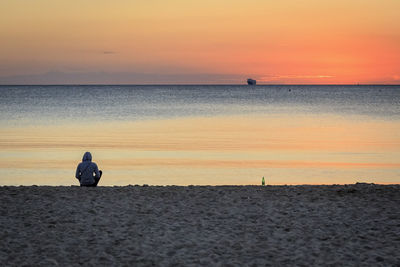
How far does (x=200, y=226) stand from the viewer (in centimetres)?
1024

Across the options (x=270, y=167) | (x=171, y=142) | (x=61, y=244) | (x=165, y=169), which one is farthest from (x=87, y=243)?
(x=171, y=142)

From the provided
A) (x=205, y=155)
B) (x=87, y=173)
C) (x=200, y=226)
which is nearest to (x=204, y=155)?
(x=205, y=155)

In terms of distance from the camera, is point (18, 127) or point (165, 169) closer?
point (165, 169)

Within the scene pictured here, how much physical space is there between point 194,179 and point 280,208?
27.5 feet

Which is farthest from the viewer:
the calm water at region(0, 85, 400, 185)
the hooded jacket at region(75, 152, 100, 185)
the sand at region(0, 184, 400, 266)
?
the calm water at region(0, 85, 400, 185)

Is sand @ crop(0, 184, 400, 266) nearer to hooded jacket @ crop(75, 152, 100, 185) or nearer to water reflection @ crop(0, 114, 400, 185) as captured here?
hooded jacket @ crop(75, 152, 100, 185)

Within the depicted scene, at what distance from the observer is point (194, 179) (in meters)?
19.9

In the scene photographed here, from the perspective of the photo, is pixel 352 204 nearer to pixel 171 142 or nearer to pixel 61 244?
pixel 61 244

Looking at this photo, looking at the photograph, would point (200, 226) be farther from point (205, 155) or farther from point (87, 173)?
point (205, 155)

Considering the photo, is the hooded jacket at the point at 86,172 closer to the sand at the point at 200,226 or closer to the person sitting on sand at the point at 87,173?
the person sitting on sand at the point at 87,173

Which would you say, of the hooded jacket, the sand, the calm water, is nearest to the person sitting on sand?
the hooded jacket

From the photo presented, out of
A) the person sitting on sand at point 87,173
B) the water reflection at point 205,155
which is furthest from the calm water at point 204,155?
the person sitting on sand at point 87,173

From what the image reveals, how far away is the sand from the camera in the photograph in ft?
27.8

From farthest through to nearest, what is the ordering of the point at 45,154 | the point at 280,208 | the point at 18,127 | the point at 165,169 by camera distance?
the point at 18,127
the point at 45,154
the point at 165,169
the point at 280,208
